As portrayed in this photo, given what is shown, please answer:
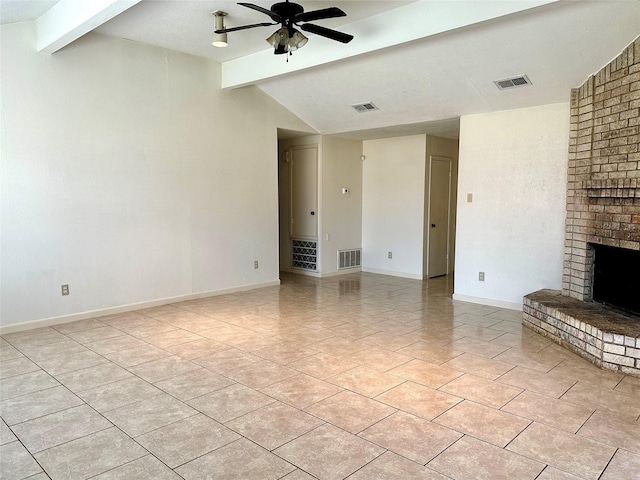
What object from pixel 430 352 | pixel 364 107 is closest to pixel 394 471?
pixel 430 352

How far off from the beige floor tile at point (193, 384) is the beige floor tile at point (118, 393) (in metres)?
0.10

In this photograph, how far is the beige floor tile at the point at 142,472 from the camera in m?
2.06

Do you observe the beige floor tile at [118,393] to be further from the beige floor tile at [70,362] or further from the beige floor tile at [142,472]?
the beige floor tile at [142,472]

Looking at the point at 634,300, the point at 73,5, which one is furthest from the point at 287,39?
the point at 634,300

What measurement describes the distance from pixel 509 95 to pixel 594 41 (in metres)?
1.13

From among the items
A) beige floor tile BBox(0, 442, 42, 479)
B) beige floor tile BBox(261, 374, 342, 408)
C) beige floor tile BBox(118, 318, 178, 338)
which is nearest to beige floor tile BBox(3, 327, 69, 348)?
beige floor tile BBox(118, 318, 178, 338)

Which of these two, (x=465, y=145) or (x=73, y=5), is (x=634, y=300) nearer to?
(x=465, y=145)

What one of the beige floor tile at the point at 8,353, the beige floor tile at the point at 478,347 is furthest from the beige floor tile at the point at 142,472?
the beige floor tile at the point at 478,347

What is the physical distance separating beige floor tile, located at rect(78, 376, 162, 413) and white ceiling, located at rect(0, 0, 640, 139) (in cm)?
317

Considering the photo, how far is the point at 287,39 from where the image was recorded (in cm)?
360

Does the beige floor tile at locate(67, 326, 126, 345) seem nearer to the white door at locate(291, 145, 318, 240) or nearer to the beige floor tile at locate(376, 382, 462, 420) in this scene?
the beige floor tile at locate(376, 382, 462, 420)

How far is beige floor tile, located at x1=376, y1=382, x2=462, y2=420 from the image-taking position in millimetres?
2730

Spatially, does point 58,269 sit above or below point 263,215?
below

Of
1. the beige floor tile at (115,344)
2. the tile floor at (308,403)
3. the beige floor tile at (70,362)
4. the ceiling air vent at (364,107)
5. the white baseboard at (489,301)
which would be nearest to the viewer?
the tile floor at (308,403)
